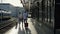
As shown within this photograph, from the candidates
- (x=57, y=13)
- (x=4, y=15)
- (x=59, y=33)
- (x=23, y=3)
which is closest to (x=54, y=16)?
(x=57, y=13)

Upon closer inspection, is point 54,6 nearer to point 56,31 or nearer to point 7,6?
point 56,31

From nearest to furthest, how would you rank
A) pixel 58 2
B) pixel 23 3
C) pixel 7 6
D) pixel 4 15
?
1. pixel 58 2
2. pixel 4 15
3. pixel 7 6
4. pixel 23 3

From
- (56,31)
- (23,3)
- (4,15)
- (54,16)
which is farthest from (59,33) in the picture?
(23,3)

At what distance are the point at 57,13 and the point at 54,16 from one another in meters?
0.19

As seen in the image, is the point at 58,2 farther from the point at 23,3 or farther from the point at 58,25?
the point at 23,3

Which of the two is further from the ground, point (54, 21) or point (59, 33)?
point (54, 21)

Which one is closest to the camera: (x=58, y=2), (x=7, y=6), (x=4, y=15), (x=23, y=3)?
(x=58, y=2)

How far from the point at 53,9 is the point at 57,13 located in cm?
33

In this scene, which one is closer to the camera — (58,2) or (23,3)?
(58,2)

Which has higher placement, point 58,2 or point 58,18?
point 58,2

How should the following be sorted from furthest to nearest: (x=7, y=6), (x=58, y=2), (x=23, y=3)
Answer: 1. (x=23, y=3)
2. (x=7, y=6)
3. (x=58, y=2)

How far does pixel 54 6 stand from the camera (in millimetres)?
8430

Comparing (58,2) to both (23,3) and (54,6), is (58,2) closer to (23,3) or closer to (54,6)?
(54,6)

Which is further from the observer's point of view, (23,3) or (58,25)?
(23,3)
